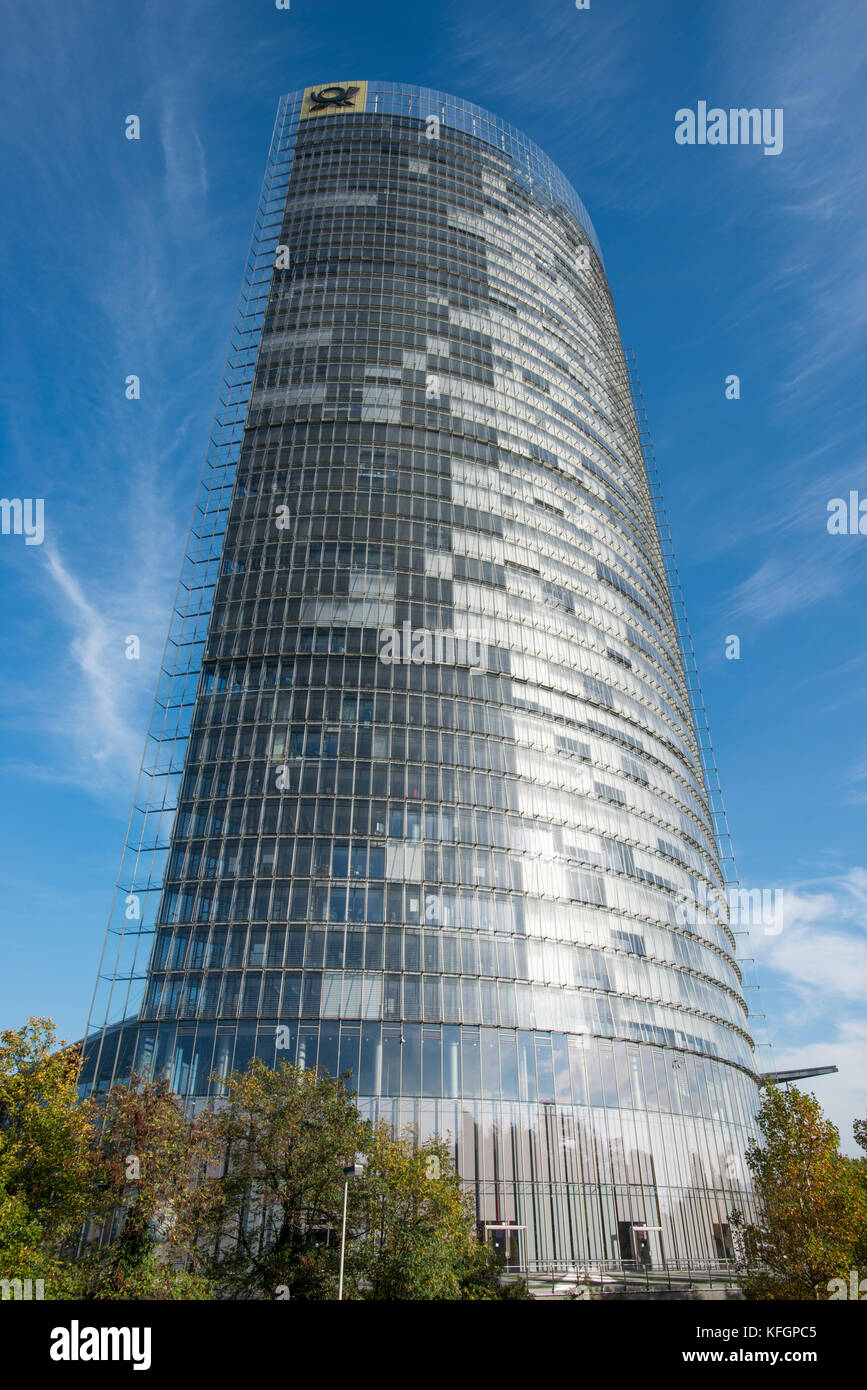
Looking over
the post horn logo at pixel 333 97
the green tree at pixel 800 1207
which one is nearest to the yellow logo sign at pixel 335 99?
the post horn logo at pixel 333 97

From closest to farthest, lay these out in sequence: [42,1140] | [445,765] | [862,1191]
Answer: [42,1140]
[862,1191]
[445,765]

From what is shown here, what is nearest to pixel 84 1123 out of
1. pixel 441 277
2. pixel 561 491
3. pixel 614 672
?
pixel 614 672

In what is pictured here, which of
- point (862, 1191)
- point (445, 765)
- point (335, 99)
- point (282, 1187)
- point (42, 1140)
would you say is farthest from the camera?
point (335, 99)

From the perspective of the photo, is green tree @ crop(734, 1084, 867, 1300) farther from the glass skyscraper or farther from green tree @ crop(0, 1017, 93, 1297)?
green tree @ crop(0, 1017, 93, 1297)

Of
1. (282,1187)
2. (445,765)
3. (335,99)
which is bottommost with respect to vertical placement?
(282,1187)

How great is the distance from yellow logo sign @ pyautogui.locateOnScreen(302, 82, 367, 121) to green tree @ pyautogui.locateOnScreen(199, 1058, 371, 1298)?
11734 cm

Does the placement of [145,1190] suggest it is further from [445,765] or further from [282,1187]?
[445,765]

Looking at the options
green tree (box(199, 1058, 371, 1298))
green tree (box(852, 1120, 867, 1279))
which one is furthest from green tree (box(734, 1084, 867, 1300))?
green tree (box(199, 1058, 371, 1298))

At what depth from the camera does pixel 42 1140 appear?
33.0m

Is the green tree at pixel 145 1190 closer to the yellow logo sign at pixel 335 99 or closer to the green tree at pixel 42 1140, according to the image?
the green tree at pixel 42 1140

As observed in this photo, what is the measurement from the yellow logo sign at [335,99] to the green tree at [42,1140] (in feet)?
379

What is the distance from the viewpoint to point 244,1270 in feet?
112

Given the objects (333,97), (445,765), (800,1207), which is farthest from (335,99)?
(800,1207)

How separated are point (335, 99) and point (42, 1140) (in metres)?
122
